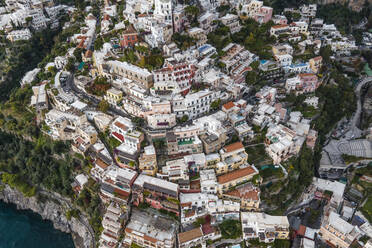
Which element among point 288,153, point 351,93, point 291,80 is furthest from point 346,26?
point 288,153

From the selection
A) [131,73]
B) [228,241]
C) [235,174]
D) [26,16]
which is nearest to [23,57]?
[26,16]

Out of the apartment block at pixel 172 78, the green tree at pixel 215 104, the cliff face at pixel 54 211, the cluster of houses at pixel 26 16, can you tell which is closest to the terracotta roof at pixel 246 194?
the green tree at pixel 215 104

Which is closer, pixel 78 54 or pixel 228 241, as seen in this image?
pixel 228 241

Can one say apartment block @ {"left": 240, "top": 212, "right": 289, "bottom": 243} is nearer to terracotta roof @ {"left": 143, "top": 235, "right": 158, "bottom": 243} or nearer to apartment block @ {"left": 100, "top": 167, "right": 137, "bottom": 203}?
terracotta roof @ {"left": 143, "top": 235, "right": 158, "bottom": 243}

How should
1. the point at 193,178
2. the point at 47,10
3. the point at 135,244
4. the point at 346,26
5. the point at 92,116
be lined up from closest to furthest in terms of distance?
the point at 135,244 < the point at 193,178 < the point at 92,116 < the point at 47,10 < the point at 346,26

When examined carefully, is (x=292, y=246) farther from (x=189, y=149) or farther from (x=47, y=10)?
(x=47, y=10)

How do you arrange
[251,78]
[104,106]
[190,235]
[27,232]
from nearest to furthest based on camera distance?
[190,235], [27,232], [104,106], [251,78]

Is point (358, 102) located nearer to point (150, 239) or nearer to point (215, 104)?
point (215, 104)
